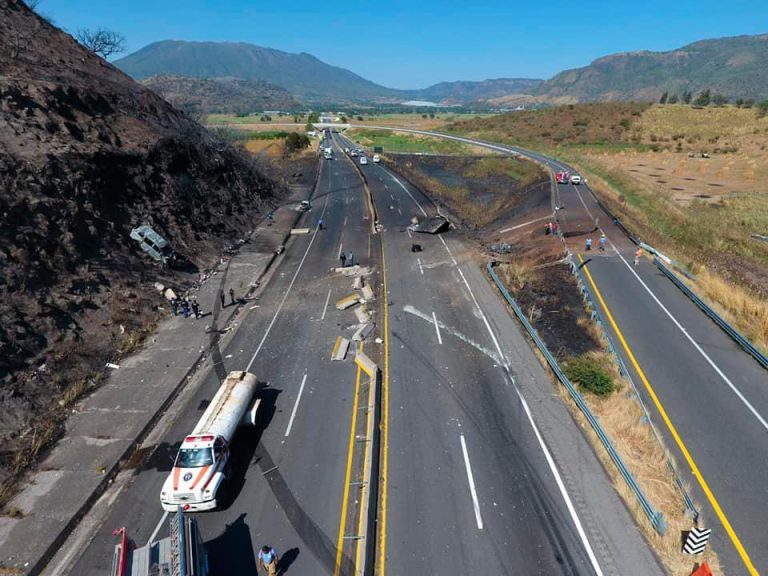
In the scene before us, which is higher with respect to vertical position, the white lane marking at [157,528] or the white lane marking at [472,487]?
the white lane marking at [472,487]

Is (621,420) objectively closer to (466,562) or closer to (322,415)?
(466,562)

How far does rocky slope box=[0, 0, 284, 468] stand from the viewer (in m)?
21.5

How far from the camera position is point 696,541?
12.3 m

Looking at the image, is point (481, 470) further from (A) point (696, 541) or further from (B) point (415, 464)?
(A) point (696, 541)

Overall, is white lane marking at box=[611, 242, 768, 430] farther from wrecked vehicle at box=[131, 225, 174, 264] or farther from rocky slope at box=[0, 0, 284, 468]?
wrecked vehicle at box=[131, 225, 174, 264]

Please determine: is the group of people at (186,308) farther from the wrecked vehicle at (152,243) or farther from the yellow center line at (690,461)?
the yellow center line at (690,461)

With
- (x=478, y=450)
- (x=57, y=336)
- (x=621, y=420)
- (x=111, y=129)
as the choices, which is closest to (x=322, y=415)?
(x=478, y=450)

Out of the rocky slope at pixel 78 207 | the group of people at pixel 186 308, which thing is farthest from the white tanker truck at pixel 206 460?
the group of people at pixel 186 308

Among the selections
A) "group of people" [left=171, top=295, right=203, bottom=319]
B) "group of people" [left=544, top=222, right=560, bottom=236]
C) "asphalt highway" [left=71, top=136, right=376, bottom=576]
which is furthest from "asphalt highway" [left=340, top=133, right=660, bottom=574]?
"group of people" [left=544, top=222, right=560, bottom=236]

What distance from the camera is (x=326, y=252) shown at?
4066 cm

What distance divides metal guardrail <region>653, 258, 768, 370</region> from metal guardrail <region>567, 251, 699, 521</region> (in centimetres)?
608

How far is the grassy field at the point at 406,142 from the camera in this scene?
4464 inches

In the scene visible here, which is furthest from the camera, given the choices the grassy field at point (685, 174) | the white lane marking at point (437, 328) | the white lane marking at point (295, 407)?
the grassy field at point (685, 174)

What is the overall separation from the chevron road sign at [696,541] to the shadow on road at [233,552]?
1255 cm
